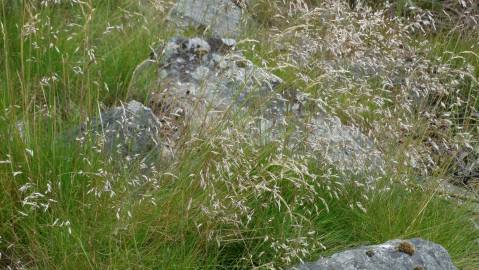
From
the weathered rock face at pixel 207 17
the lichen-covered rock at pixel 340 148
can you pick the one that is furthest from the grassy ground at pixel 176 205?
the weathered rock face at pixel 207 17

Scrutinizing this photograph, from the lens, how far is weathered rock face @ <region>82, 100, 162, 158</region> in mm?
2846

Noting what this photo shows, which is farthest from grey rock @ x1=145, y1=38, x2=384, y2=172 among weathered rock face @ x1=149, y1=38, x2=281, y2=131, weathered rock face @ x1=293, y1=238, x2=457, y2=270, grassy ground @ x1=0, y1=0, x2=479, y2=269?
weathered rock face @ x1=293, y1=238, x2=457, y2=270

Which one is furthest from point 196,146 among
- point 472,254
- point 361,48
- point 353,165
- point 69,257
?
point 472,254

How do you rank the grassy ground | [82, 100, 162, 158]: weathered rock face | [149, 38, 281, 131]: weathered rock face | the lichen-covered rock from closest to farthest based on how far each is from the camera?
1. the grassy ground
2. [82, 100, 162, 158]: weathered rock face
3. the lichen-covered rock
4. [149, 38, 281, 131]: weathered rock face

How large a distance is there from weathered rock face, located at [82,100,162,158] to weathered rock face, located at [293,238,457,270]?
0.90 m

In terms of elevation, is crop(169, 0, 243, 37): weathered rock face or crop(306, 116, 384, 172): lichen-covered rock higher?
crop(169, 0, 243, 37): weathered rock face

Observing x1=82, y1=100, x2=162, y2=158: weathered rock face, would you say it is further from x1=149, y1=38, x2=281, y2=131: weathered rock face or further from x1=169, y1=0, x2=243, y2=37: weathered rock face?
x1=169, y1=0, x2=243, y2=37: weathered rock face

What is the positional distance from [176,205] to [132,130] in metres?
0.54

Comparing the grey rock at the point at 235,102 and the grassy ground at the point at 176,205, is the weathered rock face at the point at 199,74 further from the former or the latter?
the grassy ground at the point at 176,205

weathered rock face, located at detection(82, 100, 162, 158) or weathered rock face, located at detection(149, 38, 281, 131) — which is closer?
weathered rock face, located at detection(82, 100, 162, 158)

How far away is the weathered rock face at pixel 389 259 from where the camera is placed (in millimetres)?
2465

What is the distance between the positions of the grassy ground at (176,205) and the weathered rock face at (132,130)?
0.08 meters

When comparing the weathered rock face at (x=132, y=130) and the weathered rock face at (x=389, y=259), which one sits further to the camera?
the weathered rock face at (x=132, y=130)

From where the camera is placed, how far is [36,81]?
320 centimetres
